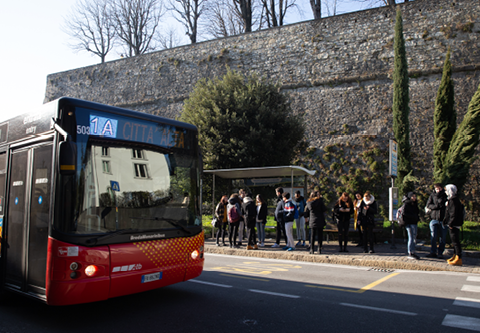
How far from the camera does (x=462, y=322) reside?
4.45 metres

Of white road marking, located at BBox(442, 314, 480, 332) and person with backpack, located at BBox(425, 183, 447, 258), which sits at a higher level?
person with backpack, located at BBox(425, 183, 447, 258)

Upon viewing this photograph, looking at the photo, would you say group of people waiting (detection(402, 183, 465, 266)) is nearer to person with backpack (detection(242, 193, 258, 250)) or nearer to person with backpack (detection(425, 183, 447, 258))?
person with backpack (detection(425, 183, 447, 258))

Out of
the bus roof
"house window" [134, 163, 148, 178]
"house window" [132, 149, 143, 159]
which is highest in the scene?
the bus roof

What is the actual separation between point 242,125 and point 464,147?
817cm

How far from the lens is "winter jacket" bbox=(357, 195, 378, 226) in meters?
10.1

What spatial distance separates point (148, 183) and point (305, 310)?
270cm

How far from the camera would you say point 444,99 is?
15.4 metres

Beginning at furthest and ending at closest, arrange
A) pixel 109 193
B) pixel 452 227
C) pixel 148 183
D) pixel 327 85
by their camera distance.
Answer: pixel 327 85 → pixel 452 227 → pixel 148 183 → pixel 109 193

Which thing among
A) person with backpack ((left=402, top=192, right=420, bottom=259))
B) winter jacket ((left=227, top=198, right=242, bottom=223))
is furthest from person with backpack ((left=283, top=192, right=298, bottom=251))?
person with backpack ((left=402, top=192, right=420, bottom=259))

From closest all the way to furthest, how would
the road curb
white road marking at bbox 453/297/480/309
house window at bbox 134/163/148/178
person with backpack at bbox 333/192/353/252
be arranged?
house window at bbox 134/163/148/178
white road marking at bbox 453/297/480/309
the road curb
person with backpack at bbox 333/192/353/252

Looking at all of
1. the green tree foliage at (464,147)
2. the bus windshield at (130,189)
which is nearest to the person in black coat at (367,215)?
the green tree foliage at (464,147)

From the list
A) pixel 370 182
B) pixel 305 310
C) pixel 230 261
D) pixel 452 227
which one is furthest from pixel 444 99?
pixel 305 310

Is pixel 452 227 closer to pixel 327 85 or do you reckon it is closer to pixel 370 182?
pixel 370 182

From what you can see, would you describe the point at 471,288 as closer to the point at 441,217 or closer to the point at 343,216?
the point at 441,217
